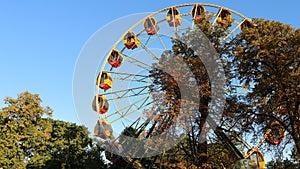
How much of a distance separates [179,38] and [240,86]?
319 centimetres

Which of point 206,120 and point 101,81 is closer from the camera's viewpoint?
point 206,120

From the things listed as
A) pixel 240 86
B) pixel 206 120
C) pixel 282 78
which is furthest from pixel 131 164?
pixel 282 78

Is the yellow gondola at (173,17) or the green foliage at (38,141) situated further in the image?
the green foliage at (38,141)

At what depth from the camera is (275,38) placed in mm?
11258

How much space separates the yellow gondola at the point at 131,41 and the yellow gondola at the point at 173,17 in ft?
5.89

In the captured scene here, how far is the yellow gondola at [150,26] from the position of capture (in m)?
16.4

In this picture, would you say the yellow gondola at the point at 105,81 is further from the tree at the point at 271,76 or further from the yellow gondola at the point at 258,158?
the yellow gondola at the point at 258,158

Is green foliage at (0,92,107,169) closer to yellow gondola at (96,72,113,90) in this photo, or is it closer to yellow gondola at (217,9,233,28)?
yellow gondola at (96,72,113,90)

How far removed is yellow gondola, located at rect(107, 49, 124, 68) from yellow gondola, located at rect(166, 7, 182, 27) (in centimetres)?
283

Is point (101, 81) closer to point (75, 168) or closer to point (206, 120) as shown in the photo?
point (206, 120)

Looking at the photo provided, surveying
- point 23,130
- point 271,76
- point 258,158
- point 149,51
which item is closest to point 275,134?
point 258,158

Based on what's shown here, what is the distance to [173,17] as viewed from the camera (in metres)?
16.4

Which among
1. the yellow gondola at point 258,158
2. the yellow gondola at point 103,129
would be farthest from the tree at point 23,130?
the yellow gondola at point 258,158

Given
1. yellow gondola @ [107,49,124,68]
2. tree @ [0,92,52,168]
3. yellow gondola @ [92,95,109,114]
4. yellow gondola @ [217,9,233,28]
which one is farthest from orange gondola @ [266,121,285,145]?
tree @ [0,92,52,168]
